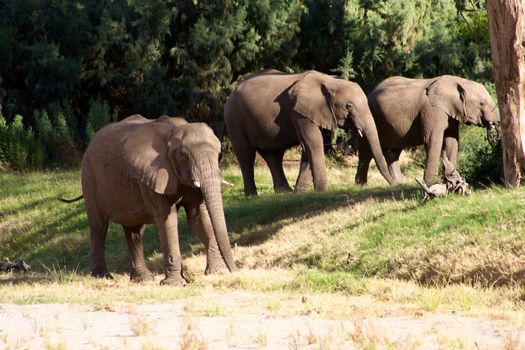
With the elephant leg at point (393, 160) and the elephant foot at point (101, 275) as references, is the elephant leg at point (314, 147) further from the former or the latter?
the elephant foot at point (101, 275)

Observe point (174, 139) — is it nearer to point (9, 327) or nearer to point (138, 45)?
point (9, 327)

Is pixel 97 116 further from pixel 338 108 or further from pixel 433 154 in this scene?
pixel 433 154

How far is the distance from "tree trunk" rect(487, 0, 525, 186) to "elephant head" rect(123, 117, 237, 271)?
414 centimetres

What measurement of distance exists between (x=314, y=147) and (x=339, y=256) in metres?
6.48

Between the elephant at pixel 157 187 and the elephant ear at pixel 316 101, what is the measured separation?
5491 millimetres

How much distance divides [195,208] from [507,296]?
16.2 feet

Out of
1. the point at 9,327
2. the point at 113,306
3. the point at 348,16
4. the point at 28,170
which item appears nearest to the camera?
the point at 9,327

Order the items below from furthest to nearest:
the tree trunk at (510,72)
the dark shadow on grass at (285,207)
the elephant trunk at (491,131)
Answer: the elephant trunk at (491,131) < the dark shadow on grass at (285,207) < the tree trunk at (510,72)

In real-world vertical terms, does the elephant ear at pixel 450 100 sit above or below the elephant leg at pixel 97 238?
above

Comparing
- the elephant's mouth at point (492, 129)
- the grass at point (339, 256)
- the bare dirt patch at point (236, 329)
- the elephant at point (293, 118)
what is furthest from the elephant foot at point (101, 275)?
the elephant's mouth at point (492, 129)

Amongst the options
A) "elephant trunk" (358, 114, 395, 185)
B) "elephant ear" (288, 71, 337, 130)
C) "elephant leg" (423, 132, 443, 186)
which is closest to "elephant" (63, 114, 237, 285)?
"elephant ear" (288, 71, 337, 130)

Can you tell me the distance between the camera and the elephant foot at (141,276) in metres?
17.2

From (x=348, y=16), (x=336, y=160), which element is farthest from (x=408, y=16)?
(x=336, y=160)

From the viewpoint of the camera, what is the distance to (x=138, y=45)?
30906mm
